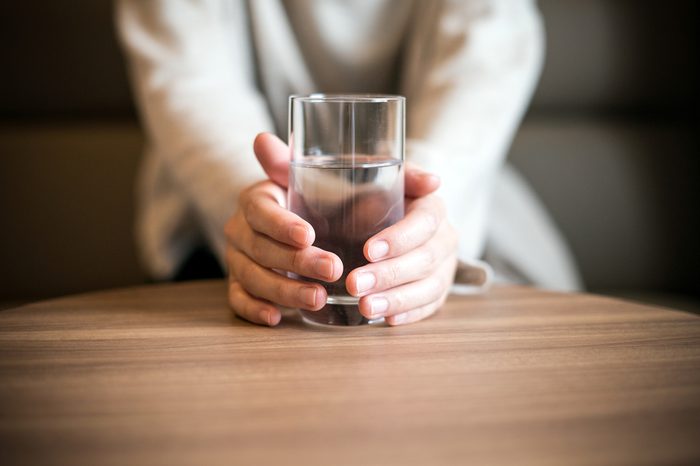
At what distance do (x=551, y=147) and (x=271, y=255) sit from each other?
0.87m

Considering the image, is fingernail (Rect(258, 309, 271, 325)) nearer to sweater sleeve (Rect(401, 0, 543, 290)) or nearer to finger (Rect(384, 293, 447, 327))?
finger (Rect(384, 293, 447, 327))

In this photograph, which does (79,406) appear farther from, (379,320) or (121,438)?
(379,320)

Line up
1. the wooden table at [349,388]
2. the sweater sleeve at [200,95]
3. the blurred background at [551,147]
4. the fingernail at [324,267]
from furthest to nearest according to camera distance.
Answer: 1. the blurred background at [551,147]
2. the sweater sleeve at [200,95]
3. the fingernail at [324,267]
4. the wooden table at [349,388]

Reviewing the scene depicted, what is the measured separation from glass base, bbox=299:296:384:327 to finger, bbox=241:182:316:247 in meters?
0.05

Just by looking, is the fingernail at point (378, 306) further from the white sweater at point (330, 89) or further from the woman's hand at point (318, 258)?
the white sweater at point (330, 89)

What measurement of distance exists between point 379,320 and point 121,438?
221 millimetres

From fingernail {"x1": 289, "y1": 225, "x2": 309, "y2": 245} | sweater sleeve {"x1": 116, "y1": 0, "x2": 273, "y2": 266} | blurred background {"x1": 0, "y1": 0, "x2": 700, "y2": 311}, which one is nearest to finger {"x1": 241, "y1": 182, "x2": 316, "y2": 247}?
fingernail {"x1": 289, "y1": 225, "x2": 309, "y2": 245}

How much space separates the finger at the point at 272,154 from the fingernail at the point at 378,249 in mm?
109

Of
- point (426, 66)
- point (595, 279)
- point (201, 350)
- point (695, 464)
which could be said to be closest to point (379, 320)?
point (201, 350)

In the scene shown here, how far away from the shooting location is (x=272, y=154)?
A: 1.69 feet

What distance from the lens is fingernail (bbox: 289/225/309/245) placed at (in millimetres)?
442

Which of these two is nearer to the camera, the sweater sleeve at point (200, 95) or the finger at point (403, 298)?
the finger at point (403, 298)

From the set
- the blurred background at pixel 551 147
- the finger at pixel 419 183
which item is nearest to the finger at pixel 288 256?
the finger at pixel 419 183

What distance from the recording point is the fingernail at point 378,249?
448mm
